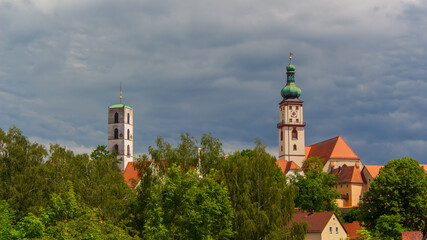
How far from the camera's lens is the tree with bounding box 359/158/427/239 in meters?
64.6

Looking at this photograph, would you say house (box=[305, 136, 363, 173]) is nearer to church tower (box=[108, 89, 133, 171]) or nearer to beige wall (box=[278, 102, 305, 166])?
beige wall (box=[278, 102, 305, 166])

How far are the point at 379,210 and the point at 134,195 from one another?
85.9ft

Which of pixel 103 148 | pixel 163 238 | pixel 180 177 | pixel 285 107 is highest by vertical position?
pixel 285 107

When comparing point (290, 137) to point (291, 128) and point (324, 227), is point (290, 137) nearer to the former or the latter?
point (291, 128)

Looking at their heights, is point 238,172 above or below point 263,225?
above

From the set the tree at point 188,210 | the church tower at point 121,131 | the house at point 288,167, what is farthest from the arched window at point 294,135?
the tree at point 188,210

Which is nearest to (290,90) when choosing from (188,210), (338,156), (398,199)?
(338,156)

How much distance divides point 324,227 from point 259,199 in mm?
23514

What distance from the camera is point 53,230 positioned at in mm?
40656

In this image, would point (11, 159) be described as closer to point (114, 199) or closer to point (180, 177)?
point (114, 199)

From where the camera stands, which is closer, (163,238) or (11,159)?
(163,238)

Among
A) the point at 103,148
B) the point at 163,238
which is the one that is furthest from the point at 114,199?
the point at 103,148

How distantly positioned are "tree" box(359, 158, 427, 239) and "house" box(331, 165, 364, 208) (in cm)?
4430

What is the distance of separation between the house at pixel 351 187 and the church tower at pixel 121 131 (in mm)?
57430
